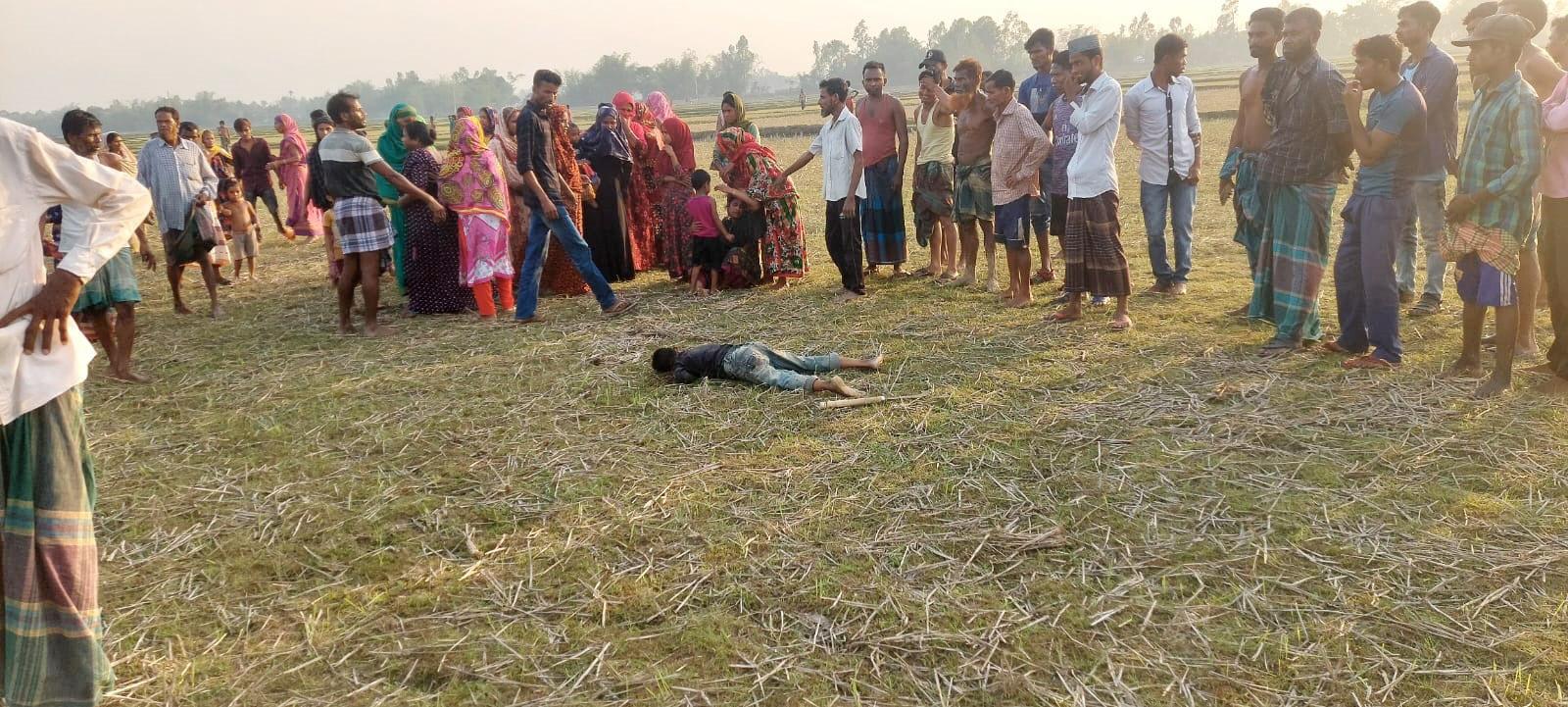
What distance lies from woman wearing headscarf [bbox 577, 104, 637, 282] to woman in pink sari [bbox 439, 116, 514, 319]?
107 centimetres

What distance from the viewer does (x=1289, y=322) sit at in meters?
5.34

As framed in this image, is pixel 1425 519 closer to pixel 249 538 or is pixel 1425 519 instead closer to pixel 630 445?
pixel 630 445

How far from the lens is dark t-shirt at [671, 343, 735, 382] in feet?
17.5

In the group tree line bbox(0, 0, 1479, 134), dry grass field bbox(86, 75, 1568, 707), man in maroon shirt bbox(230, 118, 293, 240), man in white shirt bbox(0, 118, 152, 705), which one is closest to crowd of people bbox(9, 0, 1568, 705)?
man in white shirt bbox(0, 118, 152, 705)

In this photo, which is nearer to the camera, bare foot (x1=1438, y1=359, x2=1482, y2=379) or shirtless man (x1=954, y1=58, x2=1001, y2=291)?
bare foot (x1=1438, y1=359, x2=1482, y2=379)

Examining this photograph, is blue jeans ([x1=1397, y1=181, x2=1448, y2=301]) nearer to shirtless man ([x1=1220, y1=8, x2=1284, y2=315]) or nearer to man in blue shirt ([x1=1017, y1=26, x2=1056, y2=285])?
shirtless man ([x1=1220, y1=8, x2=1284, y2=315])

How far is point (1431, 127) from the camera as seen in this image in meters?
5.43

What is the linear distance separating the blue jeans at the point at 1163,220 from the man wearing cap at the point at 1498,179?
2289mm

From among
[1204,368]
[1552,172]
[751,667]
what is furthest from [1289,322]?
[751,667]

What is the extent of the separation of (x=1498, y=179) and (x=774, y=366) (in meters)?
3.61

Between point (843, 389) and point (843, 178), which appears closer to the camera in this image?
point (843, 389)

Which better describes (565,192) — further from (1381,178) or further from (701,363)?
(1381,178)

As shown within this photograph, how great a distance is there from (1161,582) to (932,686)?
932 mm

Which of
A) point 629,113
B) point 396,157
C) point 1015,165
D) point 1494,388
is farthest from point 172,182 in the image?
point 1494,388
